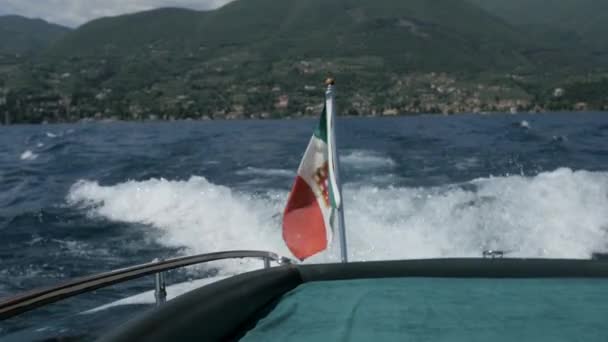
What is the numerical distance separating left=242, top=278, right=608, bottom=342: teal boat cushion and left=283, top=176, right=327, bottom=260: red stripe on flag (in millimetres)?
782

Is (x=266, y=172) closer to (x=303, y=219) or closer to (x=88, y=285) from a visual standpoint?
(x=303, y=219)

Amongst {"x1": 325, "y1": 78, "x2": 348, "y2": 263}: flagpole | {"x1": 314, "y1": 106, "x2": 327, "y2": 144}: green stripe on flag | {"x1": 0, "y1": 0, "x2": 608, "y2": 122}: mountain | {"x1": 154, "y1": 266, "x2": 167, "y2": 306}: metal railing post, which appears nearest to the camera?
{"x1": 154, "y1": 266, "x2": 167, "y2": 306}: metal railing post

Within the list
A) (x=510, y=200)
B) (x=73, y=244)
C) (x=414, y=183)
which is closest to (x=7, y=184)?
(x=73, y=244)

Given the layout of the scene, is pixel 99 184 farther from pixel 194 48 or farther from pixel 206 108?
pixel 194 48

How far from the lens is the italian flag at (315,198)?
5.03m

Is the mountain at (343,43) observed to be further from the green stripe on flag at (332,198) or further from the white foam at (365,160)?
the green stripe on flag at (332,198)

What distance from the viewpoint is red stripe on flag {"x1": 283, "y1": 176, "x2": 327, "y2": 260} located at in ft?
16.5

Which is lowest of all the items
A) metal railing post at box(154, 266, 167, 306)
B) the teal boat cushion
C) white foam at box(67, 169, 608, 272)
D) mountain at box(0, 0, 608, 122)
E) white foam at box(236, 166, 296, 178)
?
white foam at box(67, 169, 608, 272)

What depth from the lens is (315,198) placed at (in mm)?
5109

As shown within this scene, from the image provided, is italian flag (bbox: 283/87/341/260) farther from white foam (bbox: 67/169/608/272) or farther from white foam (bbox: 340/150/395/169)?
white foam (bbox: 340/150/395/169)

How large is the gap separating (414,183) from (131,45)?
6674 inches

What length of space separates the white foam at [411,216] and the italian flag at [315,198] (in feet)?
15.6

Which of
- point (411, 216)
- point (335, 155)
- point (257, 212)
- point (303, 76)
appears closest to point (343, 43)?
point (303, 76)

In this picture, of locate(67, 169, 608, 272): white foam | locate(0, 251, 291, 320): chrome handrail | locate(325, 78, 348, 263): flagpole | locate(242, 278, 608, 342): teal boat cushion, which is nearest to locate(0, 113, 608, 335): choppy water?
locate(67, 169, 608, 272): white foam
